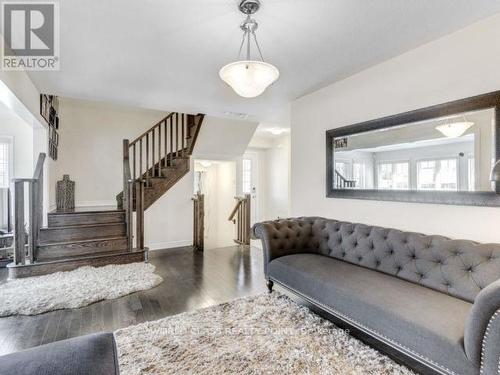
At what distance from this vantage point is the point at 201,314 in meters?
2.48

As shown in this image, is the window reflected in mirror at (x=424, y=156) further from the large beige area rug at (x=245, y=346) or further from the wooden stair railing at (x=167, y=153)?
the wooden stair railing at (x=167, y=153)

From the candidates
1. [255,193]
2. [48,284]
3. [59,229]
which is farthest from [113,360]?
[255,193]

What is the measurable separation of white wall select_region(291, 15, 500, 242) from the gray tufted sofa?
21 centimetres

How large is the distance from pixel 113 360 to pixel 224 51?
2.55m

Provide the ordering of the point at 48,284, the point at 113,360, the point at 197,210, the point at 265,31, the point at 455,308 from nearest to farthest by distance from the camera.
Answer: the point at 113,360, the point at 455,308, the point at 265,31, the point at 48,284, the point at 197,210

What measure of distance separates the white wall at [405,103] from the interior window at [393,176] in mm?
183

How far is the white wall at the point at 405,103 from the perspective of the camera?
207 centimetres

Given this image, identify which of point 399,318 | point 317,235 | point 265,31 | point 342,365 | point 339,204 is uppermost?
point 265,31

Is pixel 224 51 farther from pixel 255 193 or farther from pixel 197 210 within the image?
pixel 255 193

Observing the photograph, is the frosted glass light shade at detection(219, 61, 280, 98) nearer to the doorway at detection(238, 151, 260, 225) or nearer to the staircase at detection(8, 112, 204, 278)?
the staircase at detection(8, 112, 204, 278)

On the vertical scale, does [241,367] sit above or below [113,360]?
below

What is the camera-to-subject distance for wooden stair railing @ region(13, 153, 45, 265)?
3381mm

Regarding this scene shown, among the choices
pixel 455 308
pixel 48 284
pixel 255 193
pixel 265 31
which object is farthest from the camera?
pixel 255 193

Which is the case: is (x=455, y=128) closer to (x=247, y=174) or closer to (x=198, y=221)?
(x=198, y=221)
